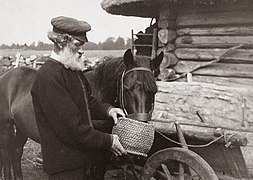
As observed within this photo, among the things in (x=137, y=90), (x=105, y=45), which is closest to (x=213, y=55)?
(x=137, y=90)

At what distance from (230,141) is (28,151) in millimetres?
5212

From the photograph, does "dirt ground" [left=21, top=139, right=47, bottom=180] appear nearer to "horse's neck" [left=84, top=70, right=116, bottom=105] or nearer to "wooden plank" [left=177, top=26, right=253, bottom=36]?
"horse's neck" [left=84, top=70, right=116, bottom=105]

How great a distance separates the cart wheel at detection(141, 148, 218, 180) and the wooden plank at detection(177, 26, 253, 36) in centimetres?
430

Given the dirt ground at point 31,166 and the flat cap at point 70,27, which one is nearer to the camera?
the flat cap at point 70,27

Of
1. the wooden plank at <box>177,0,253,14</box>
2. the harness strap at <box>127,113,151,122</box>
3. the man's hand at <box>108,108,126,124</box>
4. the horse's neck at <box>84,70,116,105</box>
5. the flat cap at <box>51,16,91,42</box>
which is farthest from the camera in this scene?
the wooden plank at <box>177,0,253,14</box>

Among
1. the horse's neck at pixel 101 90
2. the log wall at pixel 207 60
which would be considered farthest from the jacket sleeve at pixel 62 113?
the log wall at pixel 207 60

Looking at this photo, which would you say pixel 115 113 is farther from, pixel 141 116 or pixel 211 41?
pixel 211 41

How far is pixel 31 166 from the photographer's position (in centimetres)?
643

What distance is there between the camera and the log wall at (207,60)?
5.83 metres

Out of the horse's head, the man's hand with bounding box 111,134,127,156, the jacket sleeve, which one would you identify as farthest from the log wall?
the jacket sleeve

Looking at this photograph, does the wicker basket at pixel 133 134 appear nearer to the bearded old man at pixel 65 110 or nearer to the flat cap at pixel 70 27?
the bearded old man at pixel 65 110

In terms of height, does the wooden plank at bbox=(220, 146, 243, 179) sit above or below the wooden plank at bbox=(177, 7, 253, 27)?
below

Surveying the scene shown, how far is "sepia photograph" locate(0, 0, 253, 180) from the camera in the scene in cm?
288

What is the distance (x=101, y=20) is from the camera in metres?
32.6
